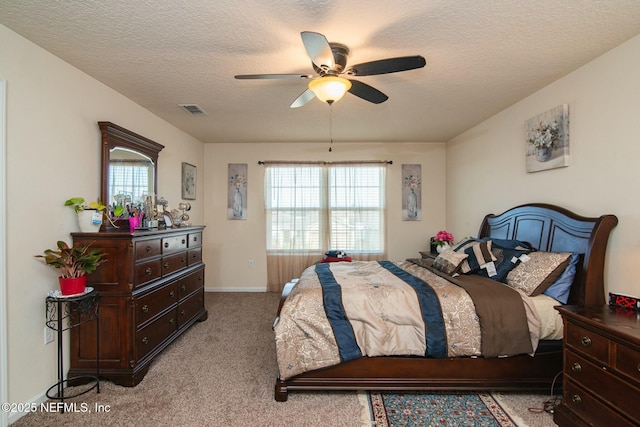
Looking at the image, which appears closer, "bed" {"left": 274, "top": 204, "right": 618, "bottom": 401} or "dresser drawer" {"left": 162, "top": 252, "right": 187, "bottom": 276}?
"bed" {"left": 274, "top": 204, "right": 618, "bottom": 401}

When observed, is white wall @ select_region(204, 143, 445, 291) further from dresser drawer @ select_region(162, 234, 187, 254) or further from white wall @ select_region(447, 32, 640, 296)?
dresser drawer @ select_region(162, 234, 187, 254)

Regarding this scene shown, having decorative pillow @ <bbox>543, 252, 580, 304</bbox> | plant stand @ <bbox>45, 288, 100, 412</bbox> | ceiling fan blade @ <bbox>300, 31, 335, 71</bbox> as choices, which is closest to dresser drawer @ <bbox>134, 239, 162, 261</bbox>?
plant stand @ <bbox>45, 288, 100, 412</bbox>

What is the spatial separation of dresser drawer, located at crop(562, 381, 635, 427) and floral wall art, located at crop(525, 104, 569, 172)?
69.3 inches

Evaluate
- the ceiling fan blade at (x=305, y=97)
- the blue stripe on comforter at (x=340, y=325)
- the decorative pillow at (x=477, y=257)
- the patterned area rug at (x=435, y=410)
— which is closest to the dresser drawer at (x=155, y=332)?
the blue stripe on comforter at (x=340, y=325)

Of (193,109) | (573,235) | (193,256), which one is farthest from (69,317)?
(573,235)

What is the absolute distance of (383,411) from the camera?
1.91 m

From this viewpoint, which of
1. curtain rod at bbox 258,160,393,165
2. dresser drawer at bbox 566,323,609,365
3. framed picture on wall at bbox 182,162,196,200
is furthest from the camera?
curtain rod at bbox 258,160,393,165

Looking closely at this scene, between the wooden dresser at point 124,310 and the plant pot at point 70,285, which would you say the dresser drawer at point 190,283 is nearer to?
the wooden dresser at point 124,310

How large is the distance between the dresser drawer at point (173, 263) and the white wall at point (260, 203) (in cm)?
170

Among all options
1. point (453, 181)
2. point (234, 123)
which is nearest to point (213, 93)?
point (234, 123)

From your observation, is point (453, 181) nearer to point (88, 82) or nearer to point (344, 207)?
point (344, 207)

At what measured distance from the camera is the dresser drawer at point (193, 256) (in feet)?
10.6

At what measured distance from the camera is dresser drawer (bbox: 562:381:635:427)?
1481 millimetres

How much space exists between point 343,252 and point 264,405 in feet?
9.12
